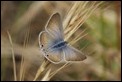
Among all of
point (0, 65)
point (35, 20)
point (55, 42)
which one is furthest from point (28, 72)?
point (55, 42)

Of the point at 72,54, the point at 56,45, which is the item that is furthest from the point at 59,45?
the point at 72,54

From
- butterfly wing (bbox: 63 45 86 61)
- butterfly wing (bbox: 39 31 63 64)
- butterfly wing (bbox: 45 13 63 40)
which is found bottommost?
butterfly wing (bbox: 63 45 86 61)

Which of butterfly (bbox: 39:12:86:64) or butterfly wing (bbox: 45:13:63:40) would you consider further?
butterfly wing (bbox: 45:13:63:40)

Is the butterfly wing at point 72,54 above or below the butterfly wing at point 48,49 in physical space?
below

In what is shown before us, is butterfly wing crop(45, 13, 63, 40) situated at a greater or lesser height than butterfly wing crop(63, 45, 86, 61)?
greater

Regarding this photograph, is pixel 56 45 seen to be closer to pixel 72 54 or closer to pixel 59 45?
pixel 59 45

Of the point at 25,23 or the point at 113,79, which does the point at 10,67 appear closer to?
the point at 25,23
